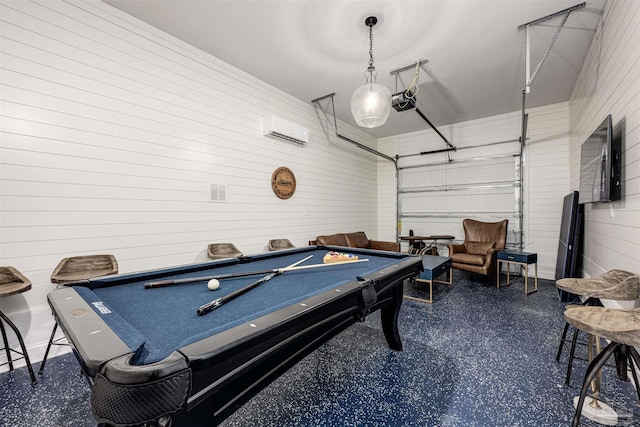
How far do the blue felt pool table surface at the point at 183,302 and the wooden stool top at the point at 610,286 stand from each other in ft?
4.96

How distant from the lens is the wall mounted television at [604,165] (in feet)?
7.55

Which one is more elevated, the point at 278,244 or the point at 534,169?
the point at 534,169

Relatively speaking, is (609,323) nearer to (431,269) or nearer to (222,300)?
(222,300)

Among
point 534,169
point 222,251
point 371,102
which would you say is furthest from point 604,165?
point 222,251

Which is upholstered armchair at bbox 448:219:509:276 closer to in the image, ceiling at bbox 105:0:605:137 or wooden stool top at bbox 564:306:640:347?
ceiling at bbox 105:0:605:137

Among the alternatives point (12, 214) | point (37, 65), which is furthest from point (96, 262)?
point (37, 65)

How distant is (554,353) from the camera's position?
7.82 ft

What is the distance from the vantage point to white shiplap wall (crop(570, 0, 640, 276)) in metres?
2.01

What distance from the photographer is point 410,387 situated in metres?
1.94

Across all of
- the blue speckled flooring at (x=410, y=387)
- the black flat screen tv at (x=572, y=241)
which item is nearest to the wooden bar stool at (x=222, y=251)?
the blue speckled flooring at (x=410, y=387)

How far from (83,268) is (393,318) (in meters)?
2.90

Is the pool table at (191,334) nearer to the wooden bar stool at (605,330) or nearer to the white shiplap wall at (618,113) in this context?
the wooden bar stool at (605,330)

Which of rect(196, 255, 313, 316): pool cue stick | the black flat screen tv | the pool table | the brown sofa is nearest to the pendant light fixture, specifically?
the pool table

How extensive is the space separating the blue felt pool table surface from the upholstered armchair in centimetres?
306
